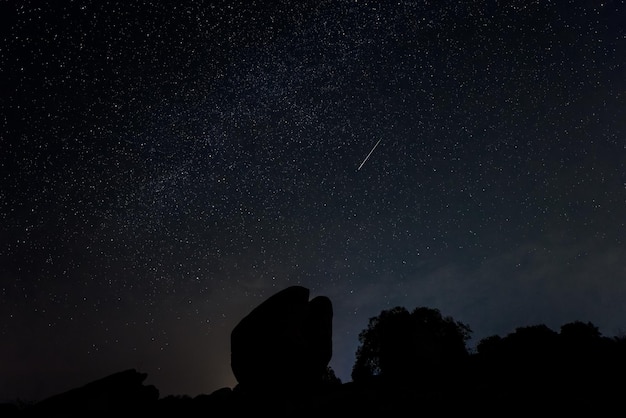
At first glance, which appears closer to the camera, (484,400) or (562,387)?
(484,400)

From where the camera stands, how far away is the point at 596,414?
393 inches

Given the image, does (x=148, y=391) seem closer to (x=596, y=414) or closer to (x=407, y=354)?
(x=407, y=354)

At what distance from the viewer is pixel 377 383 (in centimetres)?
1758

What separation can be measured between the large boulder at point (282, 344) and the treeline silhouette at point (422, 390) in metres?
0.51

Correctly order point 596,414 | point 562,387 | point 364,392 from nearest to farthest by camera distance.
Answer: point 596,414 → point 562,387 → point 364,392

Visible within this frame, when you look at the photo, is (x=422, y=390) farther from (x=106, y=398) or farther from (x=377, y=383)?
(x=106, y=398)

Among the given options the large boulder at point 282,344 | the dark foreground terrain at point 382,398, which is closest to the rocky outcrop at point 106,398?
the dark foreground terrain at point 382,398

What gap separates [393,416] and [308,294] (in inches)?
478

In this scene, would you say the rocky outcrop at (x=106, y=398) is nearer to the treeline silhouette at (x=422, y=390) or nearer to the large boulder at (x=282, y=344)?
the treeline silhouette at (x=422, y=390)

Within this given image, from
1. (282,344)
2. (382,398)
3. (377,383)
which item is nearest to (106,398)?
(282,344)

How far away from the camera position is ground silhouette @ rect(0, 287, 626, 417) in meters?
12.1

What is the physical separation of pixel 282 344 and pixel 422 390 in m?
7.86

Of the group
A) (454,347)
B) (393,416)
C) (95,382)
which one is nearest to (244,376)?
(95,382)

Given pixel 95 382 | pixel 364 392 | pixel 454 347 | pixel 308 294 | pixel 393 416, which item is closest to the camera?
pixel 393 416
